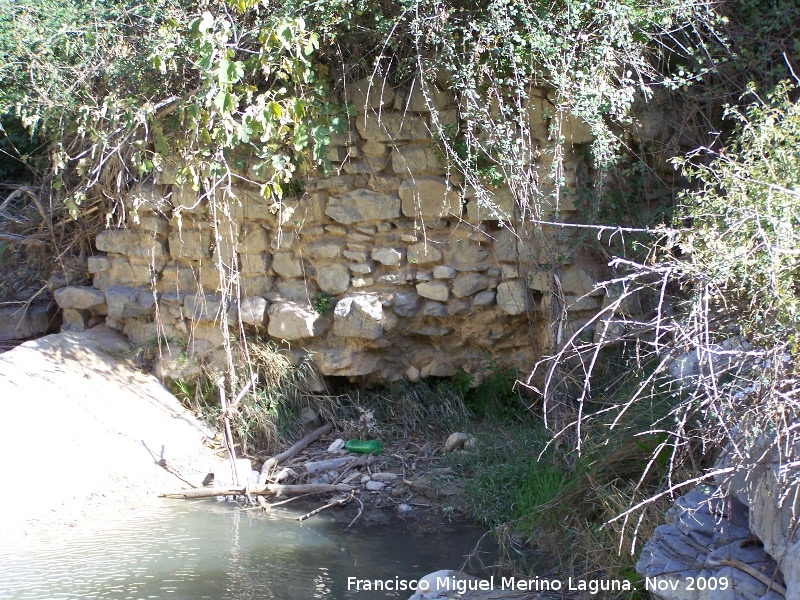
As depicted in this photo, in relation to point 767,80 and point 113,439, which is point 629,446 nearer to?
point 767,80

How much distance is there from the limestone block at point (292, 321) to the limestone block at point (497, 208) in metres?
1.27

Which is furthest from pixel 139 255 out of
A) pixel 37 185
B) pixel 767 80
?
pixel 767 80

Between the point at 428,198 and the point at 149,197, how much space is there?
6.72 feet

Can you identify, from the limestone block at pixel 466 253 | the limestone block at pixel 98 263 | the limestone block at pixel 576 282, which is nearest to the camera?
the limestone block at pixel 576 282

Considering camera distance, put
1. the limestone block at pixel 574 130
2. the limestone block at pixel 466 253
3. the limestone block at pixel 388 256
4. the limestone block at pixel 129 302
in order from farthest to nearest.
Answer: the limestone block at pixel 129 302
the limestone block at pixel 388 256
the limestone block at pixel 466 253
the limestone block at pixel 574 130

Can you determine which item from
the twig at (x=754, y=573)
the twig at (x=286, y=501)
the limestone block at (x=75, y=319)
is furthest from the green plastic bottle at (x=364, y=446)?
the twig at (x=754, y=573)

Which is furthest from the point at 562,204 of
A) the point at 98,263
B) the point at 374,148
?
the point at 98,263

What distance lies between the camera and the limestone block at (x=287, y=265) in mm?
5504

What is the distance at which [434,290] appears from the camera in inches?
205

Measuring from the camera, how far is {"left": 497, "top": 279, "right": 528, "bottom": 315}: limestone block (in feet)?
16.5

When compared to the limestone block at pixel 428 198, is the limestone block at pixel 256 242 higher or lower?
lower

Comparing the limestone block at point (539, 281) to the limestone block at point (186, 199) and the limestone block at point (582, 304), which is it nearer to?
the limestone block at point (582, 304)

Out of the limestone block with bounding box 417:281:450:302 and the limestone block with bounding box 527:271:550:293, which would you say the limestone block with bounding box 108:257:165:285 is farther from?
the limestone block with bounding box 527:271:550:293

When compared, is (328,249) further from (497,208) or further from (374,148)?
(497,208)
